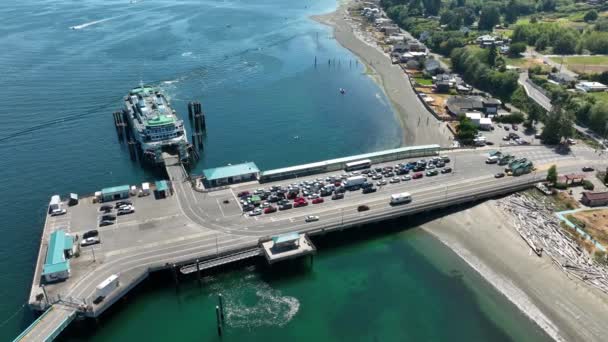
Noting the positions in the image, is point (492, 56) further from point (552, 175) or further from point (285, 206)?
point (285, 206)

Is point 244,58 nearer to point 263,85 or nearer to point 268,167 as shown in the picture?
point 263,85

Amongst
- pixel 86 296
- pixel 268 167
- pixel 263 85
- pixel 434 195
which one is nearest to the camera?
pixel 86 296

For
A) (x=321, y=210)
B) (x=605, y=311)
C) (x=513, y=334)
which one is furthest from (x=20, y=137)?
(x=605, y=311)

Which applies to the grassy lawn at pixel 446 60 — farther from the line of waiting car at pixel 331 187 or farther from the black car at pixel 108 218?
the black car at pixel 108 218

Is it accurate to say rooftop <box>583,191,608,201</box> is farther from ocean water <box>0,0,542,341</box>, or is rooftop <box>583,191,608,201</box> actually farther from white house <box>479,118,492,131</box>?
white house <box>479,118,492,131</box>

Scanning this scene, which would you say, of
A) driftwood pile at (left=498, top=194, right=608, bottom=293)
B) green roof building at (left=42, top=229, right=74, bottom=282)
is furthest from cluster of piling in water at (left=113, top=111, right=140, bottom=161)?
driftwood pile at (left=498, top=194, right=608, bottom=293)
